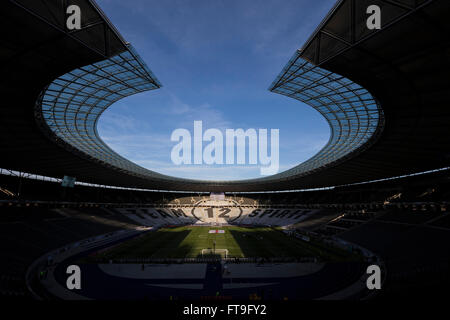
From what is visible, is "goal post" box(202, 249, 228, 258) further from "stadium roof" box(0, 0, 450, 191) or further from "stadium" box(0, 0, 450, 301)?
"stadium roof" box(0, 0, 450, 191)

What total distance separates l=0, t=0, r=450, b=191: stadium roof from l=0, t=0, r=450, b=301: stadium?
10 centimetres

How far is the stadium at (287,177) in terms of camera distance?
1158 cm

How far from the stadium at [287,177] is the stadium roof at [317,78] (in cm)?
10

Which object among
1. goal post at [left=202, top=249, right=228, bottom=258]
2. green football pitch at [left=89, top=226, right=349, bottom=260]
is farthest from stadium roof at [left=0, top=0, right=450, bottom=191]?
goal post at [left=202, top=249, right=228, bottom=258]

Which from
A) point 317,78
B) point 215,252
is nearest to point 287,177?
point 215,252

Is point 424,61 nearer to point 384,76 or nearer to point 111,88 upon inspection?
point 384,76

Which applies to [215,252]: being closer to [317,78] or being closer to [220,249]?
[220,249]

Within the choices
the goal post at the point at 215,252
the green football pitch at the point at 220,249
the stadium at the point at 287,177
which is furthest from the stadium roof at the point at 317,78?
the goal post at the point at 215,252

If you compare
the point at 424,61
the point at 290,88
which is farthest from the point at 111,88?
the point at 424,61

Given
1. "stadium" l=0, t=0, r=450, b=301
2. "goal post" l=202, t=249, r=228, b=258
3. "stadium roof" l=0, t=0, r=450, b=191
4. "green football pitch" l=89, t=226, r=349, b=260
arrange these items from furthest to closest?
"goal post" l=202, t=249, r=228, b=258
"green football pitch" l=89, t=226, r=349, b=260
"stadium" l=0, t=0, r=450, b=301
"stadium roof" l=0, t=0, r=450, b=191

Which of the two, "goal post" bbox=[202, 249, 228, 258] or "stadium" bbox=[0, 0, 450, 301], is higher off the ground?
"stadium" bbox=[0, 0, 450, 301]

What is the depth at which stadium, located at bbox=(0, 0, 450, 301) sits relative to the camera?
11578 millimetres

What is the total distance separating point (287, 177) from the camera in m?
60.8

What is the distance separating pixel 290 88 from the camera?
23.6 meters
